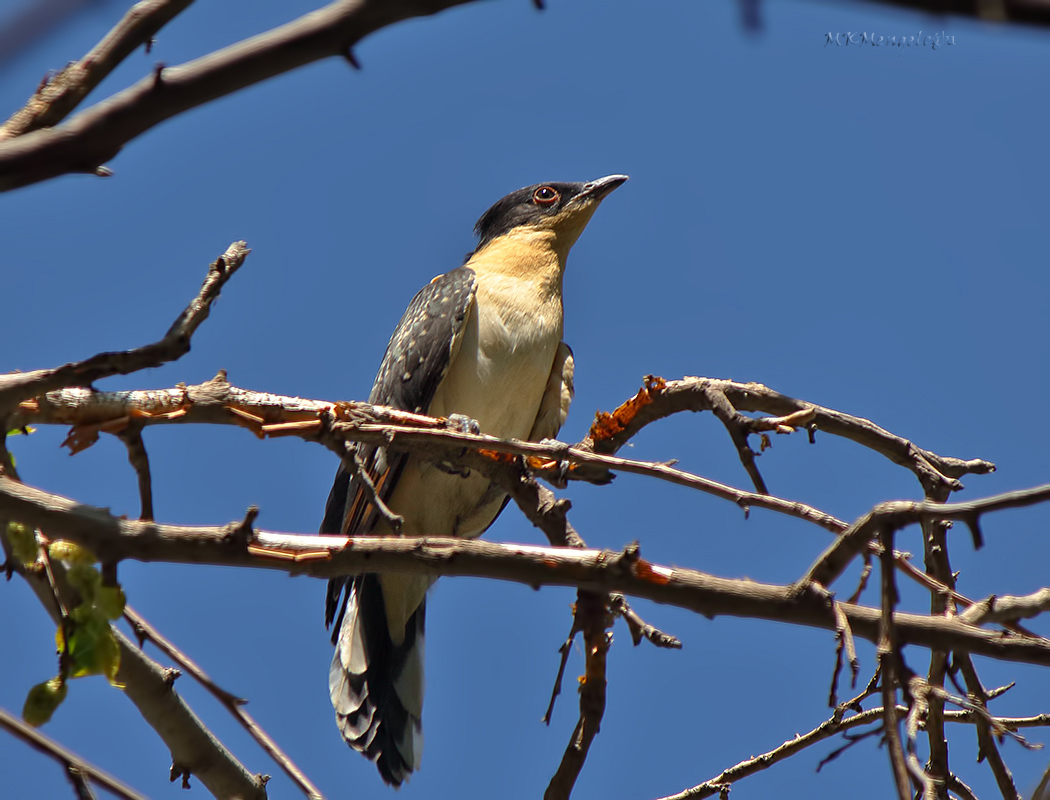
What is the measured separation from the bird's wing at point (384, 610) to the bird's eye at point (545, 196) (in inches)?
46.4

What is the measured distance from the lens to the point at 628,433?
4.11 m

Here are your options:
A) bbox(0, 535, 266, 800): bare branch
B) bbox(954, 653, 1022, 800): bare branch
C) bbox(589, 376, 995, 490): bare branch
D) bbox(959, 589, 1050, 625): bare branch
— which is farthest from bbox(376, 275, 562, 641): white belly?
bbox(959, 589, 1050, 625): bare branch

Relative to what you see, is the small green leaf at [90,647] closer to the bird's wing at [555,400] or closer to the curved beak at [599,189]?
the bird's wing at [555,400]

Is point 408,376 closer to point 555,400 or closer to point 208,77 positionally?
point 555,400

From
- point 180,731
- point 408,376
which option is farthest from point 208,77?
point 408,376

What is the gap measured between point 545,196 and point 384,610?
10.6 feet

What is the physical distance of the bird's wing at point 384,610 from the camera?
5309 millimetres

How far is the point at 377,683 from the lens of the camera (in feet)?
18.2

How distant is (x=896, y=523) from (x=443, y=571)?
0.97 m

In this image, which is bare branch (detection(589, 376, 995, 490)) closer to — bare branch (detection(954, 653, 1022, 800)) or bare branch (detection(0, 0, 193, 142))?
bare branch (detection(954, 653, 1022, 800))

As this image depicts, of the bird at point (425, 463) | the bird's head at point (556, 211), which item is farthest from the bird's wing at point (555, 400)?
the bird's head at point (556, 211)

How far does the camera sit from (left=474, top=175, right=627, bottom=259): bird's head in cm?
708

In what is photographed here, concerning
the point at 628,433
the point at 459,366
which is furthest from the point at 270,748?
the point at 459,366

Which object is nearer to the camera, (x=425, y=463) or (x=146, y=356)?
(x=146, y=356)
